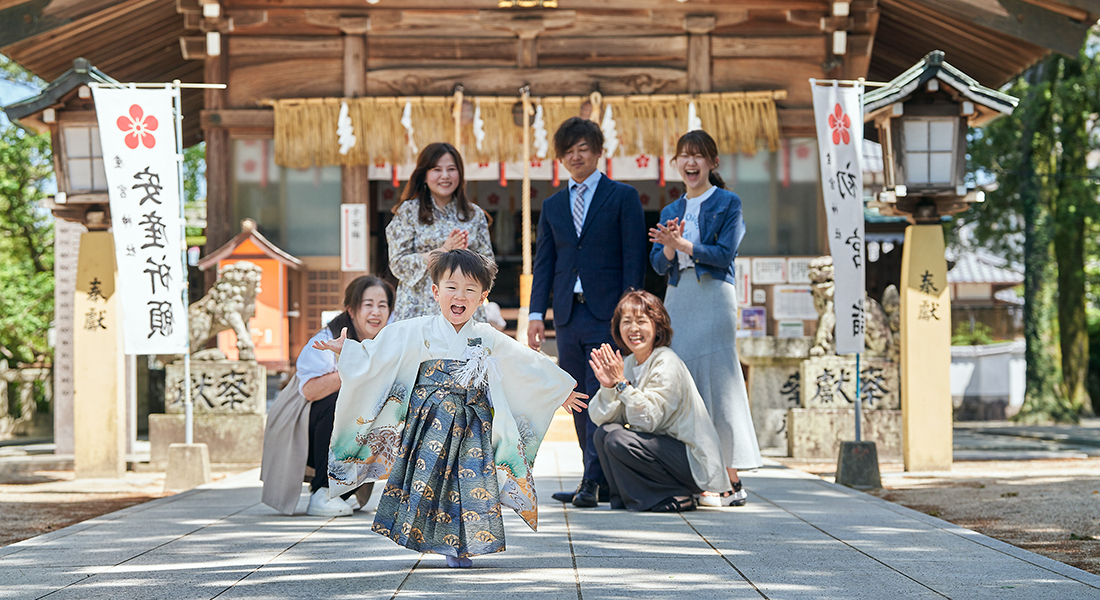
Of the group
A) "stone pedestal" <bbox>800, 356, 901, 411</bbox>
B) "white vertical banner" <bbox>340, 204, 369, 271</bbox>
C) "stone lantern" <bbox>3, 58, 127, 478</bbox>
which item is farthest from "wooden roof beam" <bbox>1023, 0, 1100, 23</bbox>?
"stone lantern" <bbox>3, 58, 127, 478</bbox>

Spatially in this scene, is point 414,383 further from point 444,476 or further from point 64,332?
point 64,332

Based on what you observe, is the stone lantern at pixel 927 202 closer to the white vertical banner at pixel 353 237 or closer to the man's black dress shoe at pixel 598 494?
the man's black dress shoe at pixel 598 494

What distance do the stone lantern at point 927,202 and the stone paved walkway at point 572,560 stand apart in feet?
7.80

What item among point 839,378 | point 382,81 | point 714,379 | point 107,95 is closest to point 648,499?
point 714,379

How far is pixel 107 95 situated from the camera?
732cm

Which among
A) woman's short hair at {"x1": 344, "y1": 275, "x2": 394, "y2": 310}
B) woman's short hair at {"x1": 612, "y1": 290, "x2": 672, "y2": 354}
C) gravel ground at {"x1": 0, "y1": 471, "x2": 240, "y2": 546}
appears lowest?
gravel ground at {"x1": 0, "y1": 471, "x2": 240, "y2": 546}

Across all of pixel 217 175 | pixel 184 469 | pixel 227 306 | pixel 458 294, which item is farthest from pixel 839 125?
pixel 217 175

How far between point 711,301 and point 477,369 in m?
2.07

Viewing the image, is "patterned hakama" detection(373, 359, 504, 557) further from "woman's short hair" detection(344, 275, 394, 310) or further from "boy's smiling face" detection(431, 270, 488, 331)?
"woman's short hair" detection(344, 275, 394, 310)

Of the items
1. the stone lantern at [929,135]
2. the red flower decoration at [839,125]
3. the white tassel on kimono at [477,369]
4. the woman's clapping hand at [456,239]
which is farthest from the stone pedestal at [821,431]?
the white tassel on kimono at [477,369]

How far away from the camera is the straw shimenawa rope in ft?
34.2

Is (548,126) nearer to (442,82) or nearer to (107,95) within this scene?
(442,82)

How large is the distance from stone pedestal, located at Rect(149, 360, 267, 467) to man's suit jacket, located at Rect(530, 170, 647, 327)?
14.0 ft

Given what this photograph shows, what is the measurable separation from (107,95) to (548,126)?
450cm
